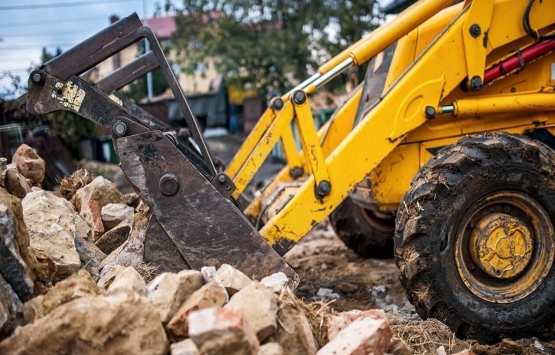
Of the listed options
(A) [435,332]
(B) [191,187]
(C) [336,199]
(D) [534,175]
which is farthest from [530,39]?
(B) [191,187]

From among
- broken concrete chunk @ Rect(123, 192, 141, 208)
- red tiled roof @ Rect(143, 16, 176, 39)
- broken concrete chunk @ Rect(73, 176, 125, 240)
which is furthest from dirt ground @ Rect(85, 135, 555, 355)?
red tiled roof @ Rect(143, 16, 176, 39)

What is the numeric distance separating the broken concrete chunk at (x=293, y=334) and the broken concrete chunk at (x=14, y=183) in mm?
2338

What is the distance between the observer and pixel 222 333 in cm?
256

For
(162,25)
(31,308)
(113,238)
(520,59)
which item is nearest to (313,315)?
(31,308)

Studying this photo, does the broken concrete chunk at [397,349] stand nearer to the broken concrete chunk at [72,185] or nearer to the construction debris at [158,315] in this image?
the construction debris at [158,315]

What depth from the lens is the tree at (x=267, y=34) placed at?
59.3 ft

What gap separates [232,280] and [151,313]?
1.82 feet

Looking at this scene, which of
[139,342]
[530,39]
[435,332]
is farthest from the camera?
[530,39]

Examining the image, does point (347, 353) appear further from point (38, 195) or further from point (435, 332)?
point (38, 195)

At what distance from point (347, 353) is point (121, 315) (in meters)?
0.99

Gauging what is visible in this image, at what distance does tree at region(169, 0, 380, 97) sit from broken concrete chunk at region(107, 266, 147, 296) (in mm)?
15430

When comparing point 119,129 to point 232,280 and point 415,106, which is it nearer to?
point 232,280

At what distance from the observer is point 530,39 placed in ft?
15.0

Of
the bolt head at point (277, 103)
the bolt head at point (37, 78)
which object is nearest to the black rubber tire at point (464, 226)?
the bolt head at point (277, 103)
